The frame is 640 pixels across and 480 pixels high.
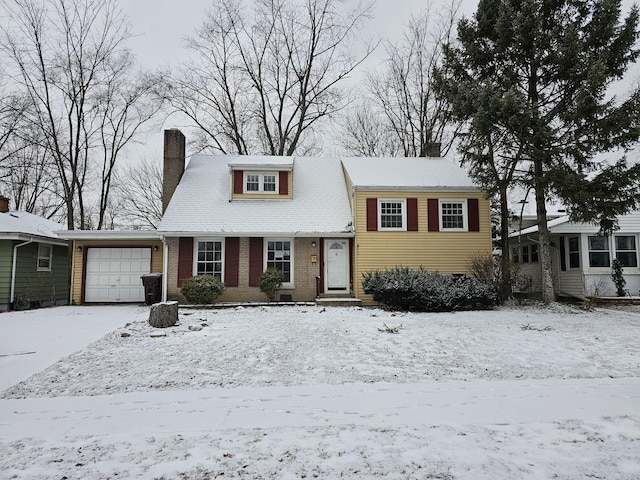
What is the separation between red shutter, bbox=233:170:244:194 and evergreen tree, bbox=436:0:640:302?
834 centimetres

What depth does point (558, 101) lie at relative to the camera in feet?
43.7

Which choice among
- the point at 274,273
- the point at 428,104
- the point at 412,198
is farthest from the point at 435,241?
the point at 428,104

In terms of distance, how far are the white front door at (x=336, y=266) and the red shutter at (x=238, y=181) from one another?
13.6 feet

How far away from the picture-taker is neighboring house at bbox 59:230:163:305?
49.4ft

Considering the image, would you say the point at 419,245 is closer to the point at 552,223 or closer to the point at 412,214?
the point at 412,214

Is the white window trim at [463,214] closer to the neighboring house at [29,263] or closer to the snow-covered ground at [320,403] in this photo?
the snow-covered ground at [320,403]

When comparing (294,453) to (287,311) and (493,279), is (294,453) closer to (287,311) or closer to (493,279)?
(287,311)

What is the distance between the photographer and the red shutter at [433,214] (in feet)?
49.2

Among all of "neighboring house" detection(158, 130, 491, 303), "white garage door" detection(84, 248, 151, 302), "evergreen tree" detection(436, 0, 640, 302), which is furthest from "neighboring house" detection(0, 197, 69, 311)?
"evergreen tree" detection(436, 0, 640, 302)

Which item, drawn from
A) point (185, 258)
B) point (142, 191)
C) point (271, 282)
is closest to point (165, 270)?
point (185, 258)

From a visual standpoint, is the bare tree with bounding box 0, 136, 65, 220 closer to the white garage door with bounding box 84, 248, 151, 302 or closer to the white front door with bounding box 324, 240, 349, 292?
the white garage door with bounding box 84, 248, 151, 302

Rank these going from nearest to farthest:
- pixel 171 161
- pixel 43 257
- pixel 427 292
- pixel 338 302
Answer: pixel 427 292 < pixel 338 302 < pixel 43 257 < pixel 171 161

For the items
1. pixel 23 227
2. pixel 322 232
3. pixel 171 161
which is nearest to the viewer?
pixel 322 232

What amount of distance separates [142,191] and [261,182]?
47.6ft
